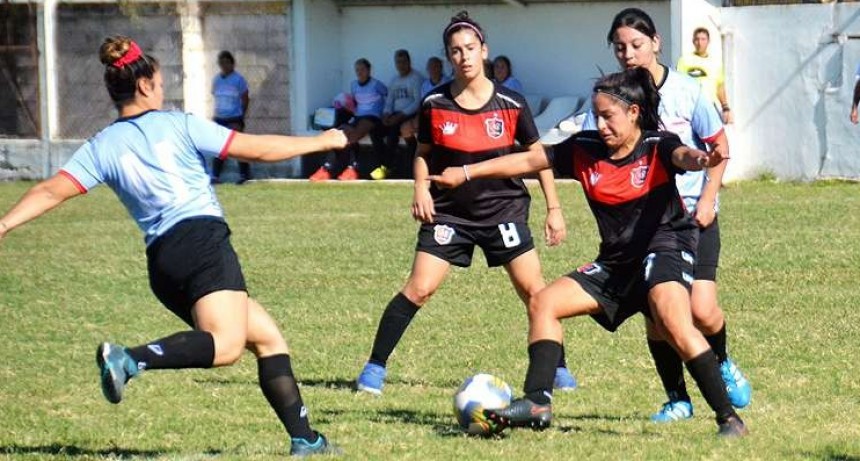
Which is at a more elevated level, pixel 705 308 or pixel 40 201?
pixel 40 201

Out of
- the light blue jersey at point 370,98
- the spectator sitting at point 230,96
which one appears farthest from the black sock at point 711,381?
the spectator sitting at point 230,96

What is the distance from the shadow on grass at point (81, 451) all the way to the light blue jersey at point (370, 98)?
17467 millimetres

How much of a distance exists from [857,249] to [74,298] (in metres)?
6.50

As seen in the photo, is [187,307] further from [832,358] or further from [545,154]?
[832,358]

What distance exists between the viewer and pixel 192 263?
20.5 feet

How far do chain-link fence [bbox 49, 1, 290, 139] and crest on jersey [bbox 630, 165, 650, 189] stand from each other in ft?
62.7

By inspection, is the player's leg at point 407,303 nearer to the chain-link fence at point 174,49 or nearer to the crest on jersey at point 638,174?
the crest on jersey at point 638,174

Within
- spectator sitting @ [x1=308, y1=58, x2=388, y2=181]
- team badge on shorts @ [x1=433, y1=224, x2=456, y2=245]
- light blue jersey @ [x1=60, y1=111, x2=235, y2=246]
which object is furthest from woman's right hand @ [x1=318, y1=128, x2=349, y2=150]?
spectator sitting @ [x1=308, y1=58, x2=388, y2=181]

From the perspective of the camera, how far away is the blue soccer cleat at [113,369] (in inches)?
232

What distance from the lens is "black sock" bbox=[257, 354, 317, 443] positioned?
6.39 meters

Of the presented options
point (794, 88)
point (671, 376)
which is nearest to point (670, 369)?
point (671, 376)

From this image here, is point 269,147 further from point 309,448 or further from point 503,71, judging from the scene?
point 503,71

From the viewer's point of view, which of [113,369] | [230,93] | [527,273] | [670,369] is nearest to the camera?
[113,369]

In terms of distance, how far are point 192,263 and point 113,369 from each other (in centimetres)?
56
